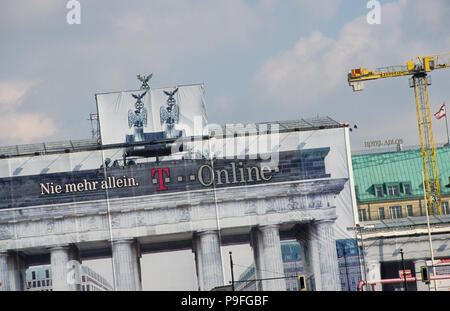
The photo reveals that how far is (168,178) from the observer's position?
105 metres

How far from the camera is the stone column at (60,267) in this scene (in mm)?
101250

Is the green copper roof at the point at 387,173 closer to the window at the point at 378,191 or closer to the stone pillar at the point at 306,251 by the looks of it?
the window at the point at 378,191

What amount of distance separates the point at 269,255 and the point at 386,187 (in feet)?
192

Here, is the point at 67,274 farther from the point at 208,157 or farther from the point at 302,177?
the point at 302,177

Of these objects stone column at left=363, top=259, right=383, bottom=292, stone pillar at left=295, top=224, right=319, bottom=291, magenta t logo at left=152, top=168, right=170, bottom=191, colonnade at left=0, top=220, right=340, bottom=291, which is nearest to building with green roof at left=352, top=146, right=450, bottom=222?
stone column at left=363, top=259, right=383, bottom=292

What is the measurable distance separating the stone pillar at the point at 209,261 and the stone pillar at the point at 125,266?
829cm

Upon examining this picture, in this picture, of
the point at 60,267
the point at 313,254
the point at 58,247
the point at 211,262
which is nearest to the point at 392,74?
the point at 313,254

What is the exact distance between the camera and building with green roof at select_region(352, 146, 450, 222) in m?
155

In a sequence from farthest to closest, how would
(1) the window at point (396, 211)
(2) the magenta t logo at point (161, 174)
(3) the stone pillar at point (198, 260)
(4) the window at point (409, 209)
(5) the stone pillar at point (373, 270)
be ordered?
(4) the window at point (409, 209)
(1) the window at point (396, 211)
(5) the stone pillar at point (373, 270)
(2) the magenta t logo at point (161, 174)
(3) the stone pillar at point (198, 260)

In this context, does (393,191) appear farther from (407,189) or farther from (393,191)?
(407,189)

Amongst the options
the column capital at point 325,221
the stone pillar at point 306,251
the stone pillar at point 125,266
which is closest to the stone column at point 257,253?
the stone pillar at point 306,251

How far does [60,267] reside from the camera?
10206cm
